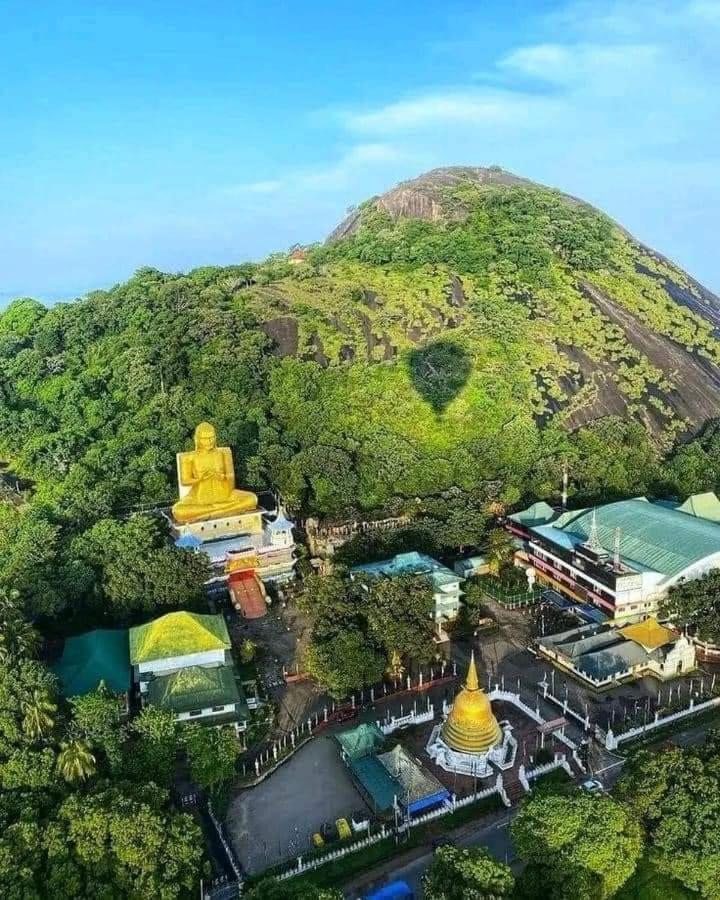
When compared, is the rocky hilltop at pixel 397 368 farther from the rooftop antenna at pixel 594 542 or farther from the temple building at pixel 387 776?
the temple building at pixel 387 776

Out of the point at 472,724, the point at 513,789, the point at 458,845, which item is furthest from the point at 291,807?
the point at 513,789

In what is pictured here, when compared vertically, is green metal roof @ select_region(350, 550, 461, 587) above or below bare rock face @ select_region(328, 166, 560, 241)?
below

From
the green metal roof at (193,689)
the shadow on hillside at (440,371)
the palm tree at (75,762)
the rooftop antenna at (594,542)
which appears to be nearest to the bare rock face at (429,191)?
the shadow on hillside at (440,371)

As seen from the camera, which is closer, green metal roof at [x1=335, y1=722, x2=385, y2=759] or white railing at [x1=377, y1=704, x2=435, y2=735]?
green metal roof at [x1=335, y1=722, x2=385, y2=759]

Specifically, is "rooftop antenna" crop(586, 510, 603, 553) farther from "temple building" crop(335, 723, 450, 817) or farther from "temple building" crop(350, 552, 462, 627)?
"temple building" crop(335, 723, 450, 817)

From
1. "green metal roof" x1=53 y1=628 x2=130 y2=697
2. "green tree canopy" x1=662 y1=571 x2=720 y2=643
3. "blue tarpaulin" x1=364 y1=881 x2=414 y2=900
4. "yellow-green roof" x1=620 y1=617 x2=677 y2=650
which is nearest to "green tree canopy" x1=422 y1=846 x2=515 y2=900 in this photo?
"blue tarpaulin" x1=364 y1=881 x2=414 y2=900

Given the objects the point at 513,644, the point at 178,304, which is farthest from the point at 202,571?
the point at 178,304

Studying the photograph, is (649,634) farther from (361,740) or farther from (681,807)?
(361,740)

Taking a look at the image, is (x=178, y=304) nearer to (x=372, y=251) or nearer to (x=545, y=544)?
(x=372, y=251)
